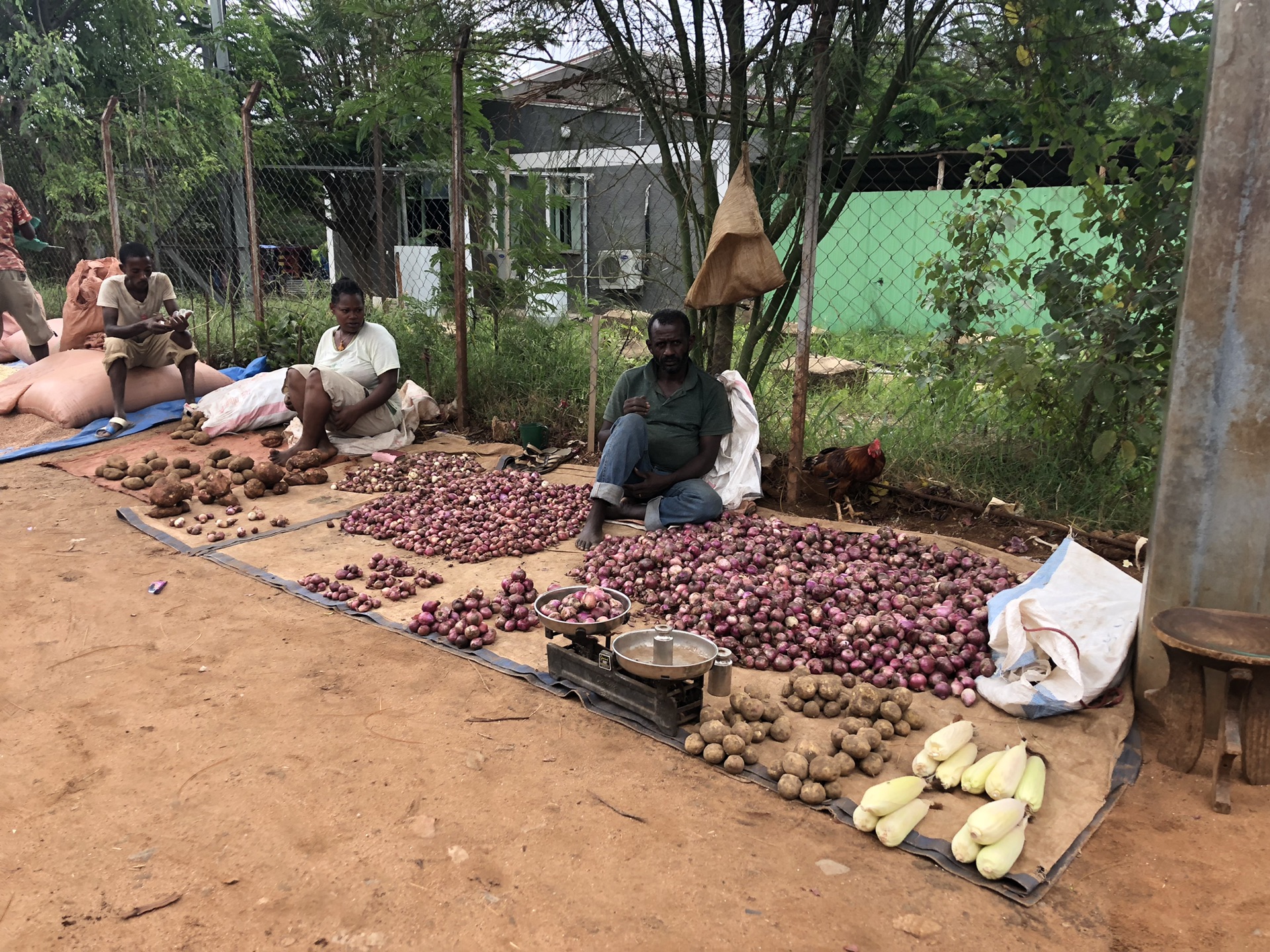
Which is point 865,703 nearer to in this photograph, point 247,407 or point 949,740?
point 949,740

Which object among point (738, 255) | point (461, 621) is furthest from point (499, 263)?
point (461, 621)

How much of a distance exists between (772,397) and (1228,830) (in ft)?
11.6

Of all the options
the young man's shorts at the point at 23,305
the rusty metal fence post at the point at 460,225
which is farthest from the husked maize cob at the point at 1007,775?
the young man's shorts at the point at 23,305

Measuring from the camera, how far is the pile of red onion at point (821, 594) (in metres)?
3.14

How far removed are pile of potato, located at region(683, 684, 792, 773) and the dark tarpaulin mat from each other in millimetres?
40

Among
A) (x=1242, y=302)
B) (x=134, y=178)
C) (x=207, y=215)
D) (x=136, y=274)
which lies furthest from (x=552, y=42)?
(x=207, y=215)

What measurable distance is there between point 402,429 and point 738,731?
432cm

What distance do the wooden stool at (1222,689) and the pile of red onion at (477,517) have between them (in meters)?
2.78

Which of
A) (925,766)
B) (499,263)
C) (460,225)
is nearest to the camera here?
(925,766)

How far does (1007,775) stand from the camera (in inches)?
95.4

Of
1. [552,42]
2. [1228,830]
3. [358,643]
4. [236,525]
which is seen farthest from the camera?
[552,42]

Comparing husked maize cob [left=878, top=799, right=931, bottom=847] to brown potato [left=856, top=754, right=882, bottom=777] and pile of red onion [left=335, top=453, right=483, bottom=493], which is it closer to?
brown potato [left=856, top=754, right=882, bottom=777]

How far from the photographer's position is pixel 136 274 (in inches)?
262

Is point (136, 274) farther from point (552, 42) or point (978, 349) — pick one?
point (978, 349)
